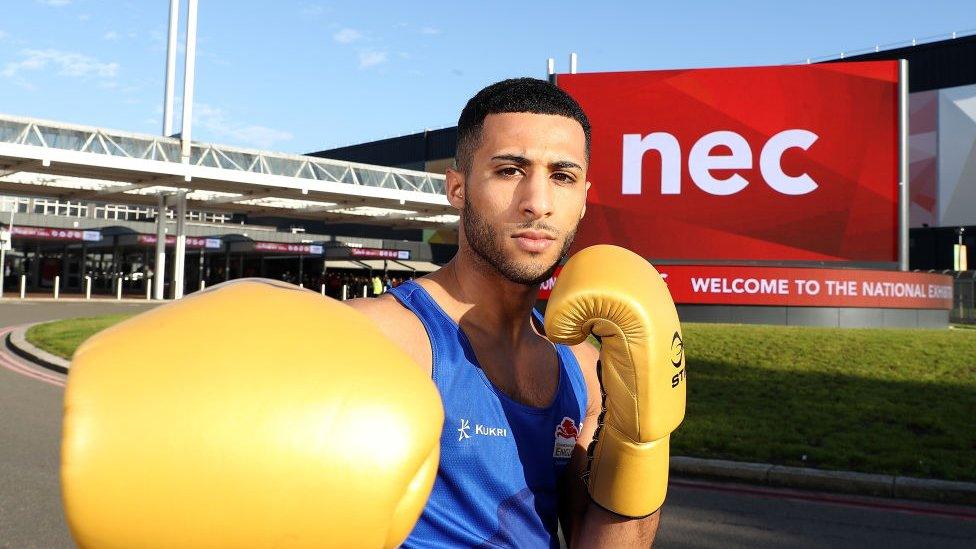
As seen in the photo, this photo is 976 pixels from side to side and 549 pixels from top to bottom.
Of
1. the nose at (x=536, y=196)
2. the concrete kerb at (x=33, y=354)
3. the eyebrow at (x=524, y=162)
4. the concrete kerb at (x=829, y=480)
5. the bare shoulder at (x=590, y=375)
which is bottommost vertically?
the concrete kerb at (x=829, y=480)

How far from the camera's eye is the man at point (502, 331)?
1526 millimetres

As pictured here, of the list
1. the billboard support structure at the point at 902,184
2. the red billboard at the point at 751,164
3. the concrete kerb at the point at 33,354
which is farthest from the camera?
the red billboard at the point at 751,164

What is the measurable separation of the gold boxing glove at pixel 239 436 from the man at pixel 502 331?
488 mm

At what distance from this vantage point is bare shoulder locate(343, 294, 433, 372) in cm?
154

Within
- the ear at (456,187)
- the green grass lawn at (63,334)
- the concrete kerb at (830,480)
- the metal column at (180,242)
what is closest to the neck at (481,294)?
the ear at (456,187)

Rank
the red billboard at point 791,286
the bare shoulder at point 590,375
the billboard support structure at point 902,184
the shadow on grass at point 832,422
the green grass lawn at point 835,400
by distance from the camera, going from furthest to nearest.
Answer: the billboard support structure at point 902,184
the red billboard at point 791,286
the green grass lawn at point 835,400
the shadow on grass at point 832,422
the bare shoulder at point 590,375

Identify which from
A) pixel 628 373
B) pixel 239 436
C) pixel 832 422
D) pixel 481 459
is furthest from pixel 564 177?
pixel 832 422

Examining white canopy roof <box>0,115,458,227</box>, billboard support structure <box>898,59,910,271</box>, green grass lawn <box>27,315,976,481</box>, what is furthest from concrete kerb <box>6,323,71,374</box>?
billboard support structure <box>898,59,910,271</box>

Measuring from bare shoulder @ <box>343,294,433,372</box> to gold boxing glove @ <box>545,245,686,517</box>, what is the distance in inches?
10.6

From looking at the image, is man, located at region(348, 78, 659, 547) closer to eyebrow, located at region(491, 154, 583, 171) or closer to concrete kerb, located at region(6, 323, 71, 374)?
eyebrow, located at region(491, 154, 583, 171)

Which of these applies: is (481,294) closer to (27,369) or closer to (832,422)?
(832,422)

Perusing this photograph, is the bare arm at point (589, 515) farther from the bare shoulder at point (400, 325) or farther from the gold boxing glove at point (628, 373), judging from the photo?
the bare shoulder at point (400, 325)

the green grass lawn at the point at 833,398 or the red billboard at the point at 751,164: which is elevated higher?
the red billboard at the point at 751,164

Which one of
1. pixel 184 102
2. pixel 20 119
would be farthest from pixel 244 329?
pixel 184 102
